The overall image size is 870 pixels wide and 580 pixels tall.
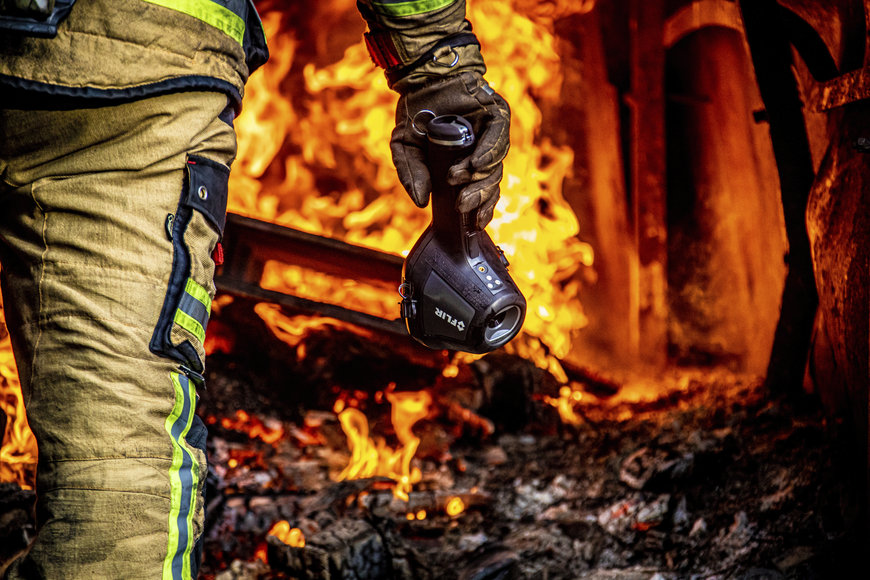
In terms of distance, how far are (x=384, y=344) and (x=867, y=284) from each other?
7.27 feet

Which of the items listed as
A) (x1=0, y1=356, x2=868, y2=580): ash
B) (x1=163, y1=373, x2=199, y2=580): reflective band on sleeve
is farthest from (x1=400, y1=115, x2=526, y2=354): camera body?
(x1=0, y1=356, x2=868, y2=580): ash

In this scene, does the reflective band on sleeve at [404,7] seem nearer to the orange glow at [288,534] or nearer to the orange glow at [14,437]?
the orange glow at [288,534]

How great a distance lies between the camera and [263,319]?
3754 millimetres

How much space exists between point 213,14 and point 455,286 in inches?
32.0

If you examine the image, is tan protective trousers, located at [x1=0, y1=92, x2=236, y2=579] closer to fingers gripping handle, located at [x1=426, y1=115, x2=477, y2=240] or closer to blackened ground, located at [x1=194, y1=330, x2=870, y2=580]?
fingers gripping handle, located at [x1=426, y1=115, x2=477, y2=240]

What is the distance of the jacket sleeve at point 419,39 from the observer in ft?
5.58

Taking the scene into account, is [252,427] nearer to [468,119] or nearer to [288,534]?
[288,534]

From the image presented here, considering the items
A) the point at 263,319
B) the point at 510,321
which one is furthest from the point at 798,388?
the point at 263,319

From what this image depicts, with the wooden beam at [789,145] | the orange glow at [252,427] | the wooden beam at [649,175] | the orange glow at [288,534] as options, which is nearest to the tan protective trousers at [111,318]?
the orange glow at [288,534]

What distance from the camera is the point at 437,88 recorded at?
70.8 inches

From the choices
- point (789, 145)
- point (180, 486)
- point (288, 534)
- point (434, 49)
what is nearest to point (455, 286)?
point (434, 49)

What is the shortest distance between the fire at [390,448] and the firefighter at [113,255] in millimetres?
1733

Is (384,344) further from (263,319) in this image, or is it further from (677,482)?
(677,482)

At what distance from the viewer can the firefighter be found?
4.06 ft
